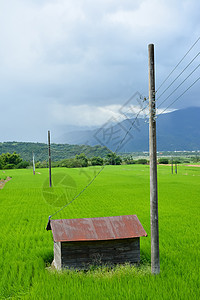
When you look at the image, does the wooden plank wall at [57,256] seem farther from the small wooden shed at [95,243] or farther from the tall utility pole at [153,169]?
the tall utility pole at [153,169]

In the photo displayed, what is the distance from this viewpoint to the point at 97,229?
24.8 feet

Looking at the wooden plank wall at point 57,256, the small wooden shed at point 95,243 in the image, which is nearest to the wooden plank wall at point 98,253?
the small wooden shed at point 95,243

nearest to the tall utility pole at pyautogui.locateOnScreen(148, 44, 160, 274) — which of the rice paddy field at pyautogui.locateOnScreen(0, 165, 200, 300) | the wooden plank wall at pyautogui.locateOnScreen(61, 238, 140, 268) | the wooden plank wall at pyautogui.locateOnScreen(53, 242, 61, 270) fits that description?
the rice paddy field at pyautogui.locateOnScreen(0, 165, 200, 300)

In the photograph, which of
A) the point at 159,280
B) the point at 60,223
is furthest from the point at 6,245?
the point at 159,280

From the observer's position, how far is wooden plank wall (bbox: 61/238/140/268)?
730 cm

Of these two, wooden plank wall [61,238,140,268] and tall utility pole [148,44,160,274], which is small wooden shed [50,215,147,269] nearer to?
wooden plank wall [61,238,140,268]

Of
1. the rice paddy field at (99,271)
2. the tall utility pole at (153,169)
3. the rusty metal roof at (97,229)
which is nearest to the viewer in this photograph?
the rice paddy field at (99,271)

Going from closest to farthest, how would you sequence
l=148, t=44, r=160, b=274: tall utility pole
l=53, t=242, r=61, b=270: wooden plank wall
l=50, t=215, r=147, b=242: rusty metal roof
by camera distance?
l=148, t=44, r=160, b=274: tall utility pole, l=50, t=215, r=147, b=242: rusty metal roof, l=53, t=242, r=61, b=270: wooden plank wall

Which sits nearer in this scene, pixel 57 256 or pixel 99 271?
pixel 99 271

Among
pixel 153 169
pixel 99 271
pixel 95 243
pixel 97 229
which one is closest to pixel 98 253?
pixel 95 243

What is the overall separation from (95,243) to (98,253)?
0.76 feet

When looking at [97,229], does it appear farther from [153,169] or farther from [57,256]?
[153,169]

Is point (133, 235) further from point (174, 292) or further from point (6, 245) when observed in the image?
point (6, 245)

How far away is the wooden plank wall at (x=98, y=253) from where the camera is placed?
288 inches
